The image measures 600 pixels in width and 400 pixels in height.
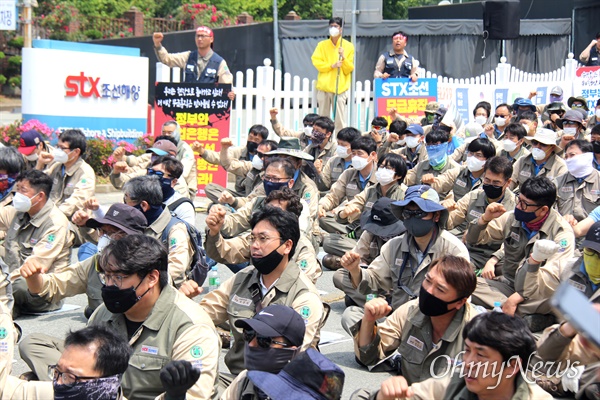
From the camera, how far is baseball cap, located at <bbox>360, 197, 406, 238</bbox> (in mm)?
8023

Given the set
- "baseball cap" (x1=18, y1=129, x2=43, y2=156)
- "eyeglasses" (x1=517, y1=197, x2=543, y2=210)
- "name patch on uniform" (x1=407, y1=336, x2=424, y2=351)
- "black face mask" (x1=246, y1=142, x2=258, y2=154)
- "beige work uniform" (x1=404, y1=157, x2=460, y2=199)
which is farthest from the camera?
"black face mask" (x1=246, y1=142, x2=258, y2=154)

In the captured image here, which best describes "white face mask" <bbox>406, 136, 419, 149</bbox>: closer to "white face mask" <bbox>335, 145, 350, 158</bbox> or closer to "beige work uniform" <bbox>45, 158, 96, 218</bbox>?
"white face mask" <bbox>335, 145, 350, 158</bbox>

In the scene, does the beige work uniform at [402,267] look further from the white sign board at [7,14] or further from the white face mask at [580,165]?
the white sign board at [7,14]

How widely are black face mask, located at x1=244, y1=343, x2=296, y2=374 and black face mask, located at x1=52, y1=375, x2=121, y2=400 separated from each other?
26.0 inches

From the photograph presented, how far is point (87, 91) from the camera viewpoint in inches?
632

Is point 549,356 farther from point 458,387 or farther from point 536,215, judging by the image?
point 536,215

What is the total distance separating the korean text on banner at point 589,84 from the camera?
Result: 17.6m

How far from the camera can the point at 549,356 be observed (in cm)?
503

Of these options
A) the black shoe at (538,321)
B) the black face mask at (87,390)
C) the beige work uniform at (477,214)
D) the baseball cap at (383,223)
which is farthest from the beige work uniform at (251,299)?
the beige work uniform at (477,214)

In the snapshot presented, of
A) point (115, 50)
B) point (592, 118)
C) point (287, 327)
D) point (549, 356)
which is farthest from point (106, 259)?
point (115, 50)

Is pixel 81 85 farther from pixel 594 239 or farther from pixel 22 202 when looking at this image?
pixel 594 239

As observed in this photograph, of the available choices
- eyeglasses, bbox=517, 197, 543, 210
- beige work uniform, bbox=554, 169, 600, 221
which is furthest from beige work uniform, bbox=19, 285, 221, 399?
beige work uniform, bbox=554, 169, 600, 221

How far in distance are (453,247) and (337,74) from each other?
10.3m

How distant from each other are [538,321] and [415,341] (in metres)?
2.07
